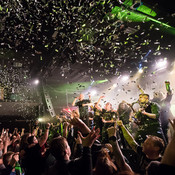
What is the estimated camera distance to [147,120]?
368 cm

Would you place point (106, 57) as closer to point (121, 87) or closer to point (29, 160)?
point (29, 160)

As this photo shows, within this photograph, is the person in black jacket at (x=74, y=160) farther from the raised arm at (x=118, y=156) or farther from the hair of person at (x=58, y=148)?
the raised arm at (x=118, y=156)

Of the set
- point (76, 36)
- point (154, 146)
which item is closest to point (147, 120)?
point (154, 146)

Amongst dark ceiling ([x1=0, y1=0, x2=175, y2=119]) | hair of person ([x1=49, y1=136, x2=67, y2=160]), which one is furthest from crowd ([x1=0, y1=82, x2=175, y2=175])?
dark ceiling ([x1=0, y1=0, x2=175, y2=119])

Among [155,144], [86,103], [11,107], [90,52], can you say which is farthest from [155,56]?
[11,107]

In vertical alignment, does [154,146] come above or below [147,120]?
below

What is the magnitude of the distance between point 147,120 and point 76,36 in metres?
3.99

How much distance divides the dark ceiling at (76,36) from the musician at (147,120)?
10.5 ft

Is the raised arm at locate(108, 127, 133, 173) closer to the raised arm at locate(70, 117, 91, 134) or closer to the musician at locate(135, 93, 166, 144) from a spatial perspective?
the raised arm at locate(70, 117, 91, 134)

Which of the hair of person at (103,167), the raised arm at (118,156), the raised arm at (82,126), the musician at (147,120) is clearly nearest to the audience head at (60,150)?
the raised arm at (82,126)

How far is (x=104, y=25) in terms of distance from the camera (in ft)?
18.5

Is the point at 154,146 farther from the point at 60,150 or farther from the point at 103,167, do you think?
the point at 60,150

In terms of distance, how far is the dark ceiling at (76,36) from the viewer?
431 centimetres

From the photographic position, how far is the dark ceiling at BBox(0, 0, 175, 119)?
4.31 meters
